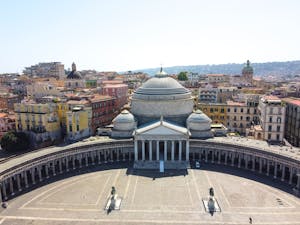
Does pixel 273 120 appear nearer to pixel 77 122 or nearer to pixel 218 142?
pixel 218 142

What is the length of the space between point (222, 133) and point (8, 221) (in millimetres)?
57118

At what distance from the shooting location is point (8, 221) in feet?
153

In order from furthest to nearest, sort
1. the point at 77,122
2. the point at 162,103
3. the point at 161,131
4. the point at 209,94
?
1. the point at 209,94
2. the point at 162,103
3. the point at 77,122
4. the point at 161,131

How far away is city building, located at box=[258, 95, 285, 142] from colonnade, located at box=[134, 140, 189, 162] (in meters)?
25.7

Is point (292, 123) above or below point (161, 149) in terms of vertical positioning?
above

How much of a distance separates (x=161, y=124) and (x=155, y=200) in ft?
74.8

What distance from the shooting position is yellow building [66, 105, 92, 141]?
264 ft

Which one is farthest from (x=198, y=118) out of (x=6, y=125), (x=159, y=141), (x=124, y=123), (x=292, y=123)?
(x=6, y=125)

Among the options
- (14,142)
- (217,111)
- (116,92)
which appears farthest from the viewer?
(116,92)

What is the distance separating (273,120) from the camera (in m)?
80.5

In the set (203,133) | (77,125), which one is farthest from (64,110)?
(203,133)

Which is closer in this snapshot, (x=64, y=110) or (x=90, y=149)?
(x=90, y=149)

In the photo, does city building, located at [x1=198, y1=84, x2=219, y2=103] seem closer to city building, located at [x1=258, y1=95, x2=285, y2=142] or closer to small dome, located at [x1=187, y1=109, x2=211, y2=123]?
city building, located at [x1=258, y1=95, x2=285, y2=142]

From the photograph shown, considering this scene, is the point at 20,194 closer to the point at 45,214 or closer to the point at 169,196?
the point at 45,214
